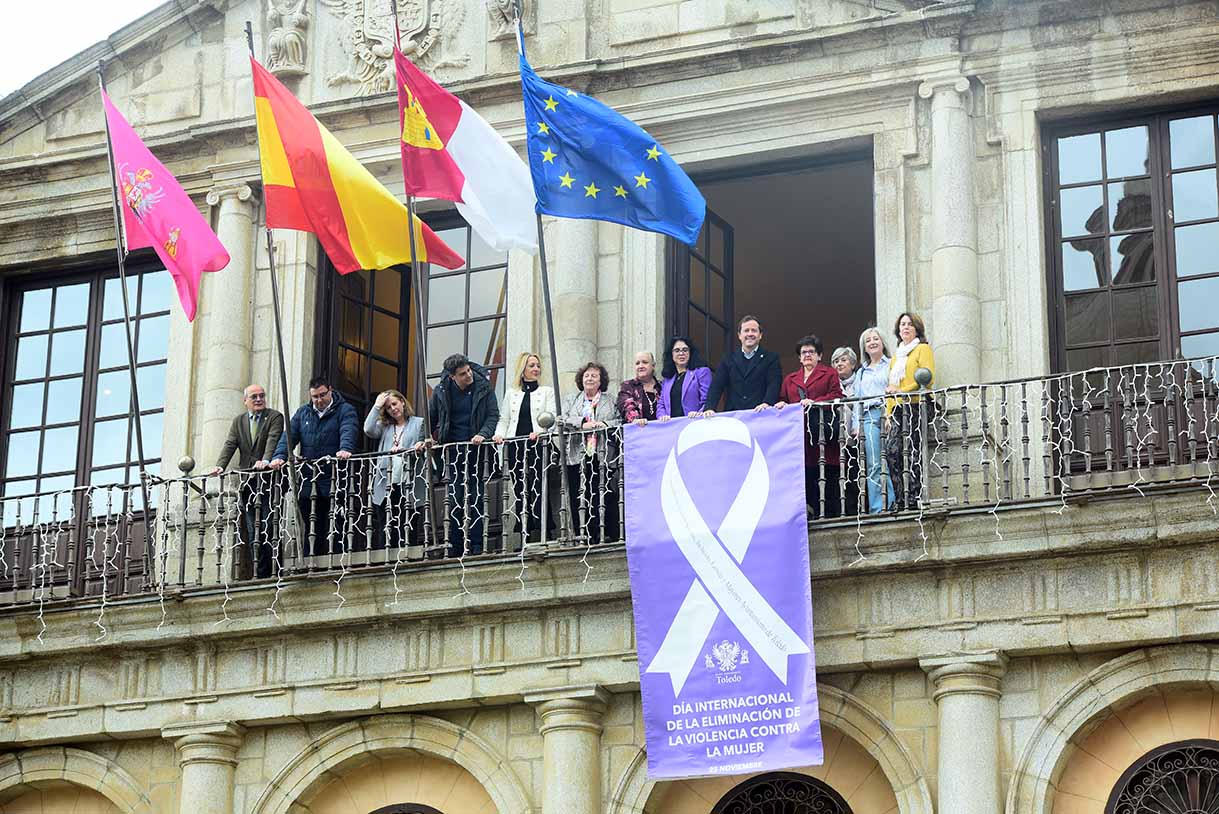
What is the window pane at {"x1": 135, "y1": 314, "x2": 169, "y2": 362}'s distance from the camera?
21.9 meters

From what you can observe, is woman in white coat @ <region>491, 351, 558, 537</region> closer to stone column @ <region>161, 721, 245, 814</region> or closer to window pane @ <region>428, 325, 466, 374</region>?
window pane @ <region>428, 325, 466, 374</region>

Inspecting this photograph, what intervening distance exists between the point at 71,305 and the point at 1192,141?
31.2 ft

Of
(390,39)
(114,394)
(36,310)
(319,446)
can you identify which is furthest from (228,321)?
(390,39)

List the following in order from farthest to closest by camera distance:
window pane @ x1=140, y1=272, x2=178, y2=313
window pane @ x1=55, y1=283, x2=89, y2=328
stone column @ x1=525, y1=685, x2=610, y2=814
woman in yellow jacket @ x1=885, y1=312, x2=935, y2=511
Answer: window pane @ x1=55, y1=283, x2=89, y2=328 → window pane @ x1=140, y1=272, x2=178, y2=313 → stone column @ x1=525, y1=685, x2=610, y2=814 → woman in yellow jacket @ x1=885, y1=312, x2=935, y2=511

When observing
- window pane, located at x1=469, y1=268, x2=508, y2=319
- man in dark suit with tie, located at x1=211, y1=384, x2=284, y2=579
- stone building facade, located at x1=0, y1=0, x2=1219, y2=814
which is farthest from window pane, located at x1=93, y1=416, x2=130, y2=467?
window pane, located at x1=469, y1=268, x2=508, y2=319

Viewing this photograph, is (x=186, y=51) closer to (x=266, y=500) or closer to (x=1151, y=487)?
(x=266, y=500)

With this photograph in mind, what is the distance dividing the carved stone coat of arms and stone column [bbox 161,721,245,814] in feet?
18.0

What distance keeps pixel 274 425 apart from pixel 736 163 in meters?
4.13

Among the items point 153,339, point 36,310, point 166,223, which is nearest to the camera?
point 166,223

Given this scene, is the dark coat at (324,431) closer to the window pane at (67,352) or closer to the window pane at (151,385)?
the window pane at (151,385)

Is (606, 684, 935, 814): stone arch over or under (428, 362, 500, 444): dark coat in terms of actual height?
under

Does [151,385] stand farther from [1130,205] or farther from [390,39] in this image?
[1130,205]

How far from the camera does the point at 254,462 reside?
65.6 ft

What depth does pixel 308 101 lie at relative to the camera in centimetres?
2161
